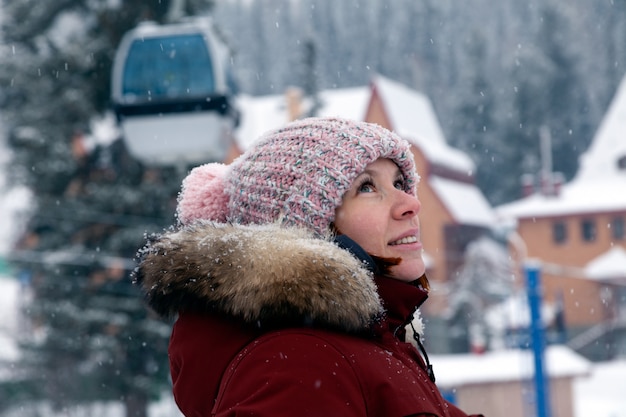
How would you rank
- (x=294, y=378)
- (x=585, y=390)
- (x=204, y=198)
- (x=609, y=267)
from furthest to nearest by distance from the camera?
(x=609, y=267)
(x=585, y=390)
(x=204, y=198)
(x=294, y=378)

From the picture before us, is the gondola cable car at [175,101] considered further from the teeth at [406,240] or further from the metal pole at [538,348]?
the teeth at [406,240]

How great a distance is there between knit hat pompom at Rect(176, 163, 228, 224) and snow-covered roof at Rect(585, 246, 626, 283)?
122 feet

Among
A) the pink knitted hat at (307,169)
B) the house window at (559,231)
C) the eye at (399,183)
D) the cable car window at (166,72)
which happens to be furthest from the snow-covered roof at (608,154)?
the pink knitted hat at (307,169)

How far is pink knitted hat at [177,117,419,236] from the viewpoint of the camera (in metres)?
1.86

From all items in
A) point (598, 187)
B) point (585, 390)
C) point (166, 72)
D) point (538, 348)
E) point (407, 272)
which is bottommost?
point (598, 187)

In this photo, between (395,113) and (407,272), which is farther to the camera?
(395,113)

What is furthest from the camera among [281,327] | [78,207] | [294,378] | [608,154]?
[608,154]

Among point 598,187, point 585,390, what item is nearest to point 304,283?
point 585,390

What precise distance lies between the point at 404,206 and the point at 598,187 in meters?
44.4

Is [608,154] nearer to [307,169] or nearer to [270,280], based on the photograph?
[307,169]

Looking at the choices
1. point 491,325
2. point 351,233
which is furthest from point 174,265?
point 491,325

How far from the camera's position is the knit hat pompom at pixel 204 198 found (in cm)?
215

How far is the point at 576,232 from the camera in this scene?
4241 cm

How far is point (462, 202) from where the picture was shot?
42281 mm
